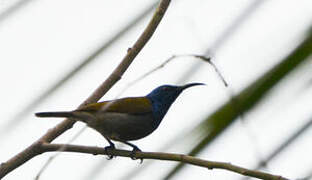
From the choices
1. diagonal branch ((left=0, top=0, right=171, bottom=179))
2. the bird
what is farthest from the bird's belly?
diagonal branch ((left=0, top=0, right=171, bottom=179))

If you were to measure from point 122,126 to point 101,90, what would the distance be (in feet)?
5.13

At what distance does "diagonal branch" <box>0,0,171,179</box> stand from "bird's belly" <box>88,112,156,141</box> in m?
1.28

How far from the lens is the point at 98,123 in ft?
11.0

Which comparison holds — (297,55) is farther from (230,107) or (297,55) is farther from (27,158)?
(27,158)

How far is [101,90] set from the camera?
199 cm

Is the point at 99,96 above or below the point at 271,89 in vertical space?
below

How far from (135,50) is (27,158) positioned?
0.71 m

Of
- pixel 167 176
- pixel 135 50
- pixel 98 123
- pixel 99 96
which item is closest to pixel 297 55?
pixel 167 176

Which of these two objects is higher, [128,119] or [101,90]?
[101,90]

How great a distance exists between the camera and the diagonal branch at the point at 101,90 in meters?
1.39

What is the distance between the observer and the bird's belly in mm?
3453

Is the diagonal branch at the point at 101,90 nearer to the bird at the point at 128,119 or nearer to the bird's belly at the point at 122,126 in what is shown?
the bird at the point at 128,119

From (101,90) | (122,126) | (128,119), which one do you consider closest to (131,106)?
(128,119)

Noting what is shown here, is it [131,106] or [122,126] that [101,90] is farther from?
[131,106]
